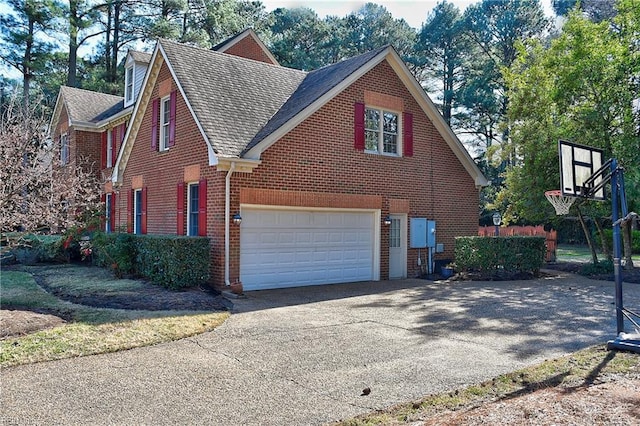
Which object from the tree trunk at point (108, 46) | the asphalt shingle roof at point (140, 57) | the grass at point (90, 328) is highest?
the tree trunk at point (108, 46)

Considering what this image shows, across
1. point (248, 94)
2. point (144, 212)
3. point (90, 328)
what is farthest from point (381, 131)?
point (90, 328)

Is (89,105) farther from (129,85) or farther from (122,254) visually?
(122,254)

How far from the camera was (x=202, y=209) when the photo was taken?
12734mm

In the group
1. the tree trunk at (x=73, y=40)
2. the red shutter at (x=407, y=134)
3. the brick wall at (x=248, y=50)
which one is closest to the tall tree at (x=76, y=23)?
the tree trunk at (x=73, y=40)

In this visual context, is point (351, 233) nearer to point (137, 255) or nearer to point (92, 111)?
point (137, 255)

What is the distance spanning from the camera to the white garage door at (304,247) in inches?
497

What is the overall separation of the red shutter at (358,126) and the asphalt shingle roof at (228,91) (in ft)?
7.25

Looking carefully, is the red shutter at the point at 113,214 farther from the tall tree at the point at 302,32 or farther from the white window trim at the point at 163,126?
the tall tree at the point at 302,32

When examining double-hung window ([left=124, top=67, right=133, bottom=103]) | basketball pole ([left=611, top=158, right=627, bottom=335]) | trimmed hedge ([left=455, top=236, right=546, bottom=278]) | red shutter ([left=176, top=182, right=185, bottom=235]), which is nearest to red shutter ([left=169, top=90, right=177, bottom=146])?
red shutter ([left=176, top=182, right=185, bottom=235])

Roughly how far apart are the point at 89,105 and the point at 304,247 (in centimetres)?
1595

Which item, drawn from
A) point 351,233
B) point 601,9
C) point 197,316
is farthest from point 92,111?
point 601,9

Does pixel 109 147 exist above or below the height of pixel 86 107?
below

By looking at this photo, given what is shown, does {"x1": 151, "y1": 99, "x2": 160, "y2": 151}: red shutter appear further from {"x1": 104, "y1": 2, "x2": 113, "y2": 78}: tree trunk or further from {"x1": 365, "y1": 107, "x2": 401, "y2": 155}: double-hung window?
{"x1": 104, "y1": 2, "x2": 113, "y2": 78}: tree trunk

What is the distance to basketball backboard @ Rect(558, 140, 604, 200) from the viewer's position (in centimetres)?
812
